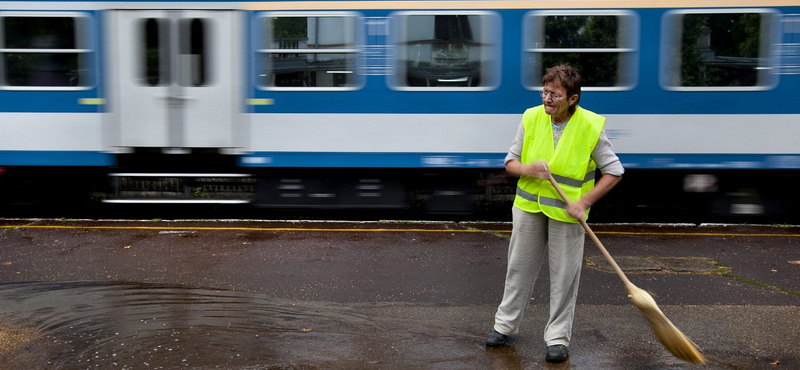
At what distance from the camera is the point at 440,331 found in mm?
5336

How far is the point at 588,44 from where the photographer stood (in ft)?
30.5

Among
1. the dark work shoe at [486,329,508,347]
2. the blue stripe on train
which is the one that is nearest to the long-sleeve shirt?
the dark work shoe at [486,329,508,347]

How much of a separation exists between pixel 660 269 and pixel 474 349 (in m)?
2.90

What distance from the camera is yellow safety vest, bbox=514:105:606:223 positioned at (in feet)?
14.9

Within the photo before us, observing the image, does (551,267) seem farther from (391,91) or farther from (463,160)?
(391,91)

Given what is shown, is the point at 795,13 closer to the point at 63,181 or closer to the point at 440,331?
the point at 440,331

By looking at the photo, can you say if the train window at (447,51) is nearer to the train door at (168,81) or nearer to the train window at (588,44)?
the train window at (588,44)

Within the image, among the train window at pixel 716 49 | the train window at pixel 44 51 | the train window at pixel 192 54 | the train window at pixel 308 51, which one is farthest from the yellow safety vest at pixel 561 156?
the train window at pixel 44 51

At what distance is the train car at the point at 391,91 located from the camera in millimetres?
9328

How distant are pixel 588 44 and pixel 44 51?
6266 mm

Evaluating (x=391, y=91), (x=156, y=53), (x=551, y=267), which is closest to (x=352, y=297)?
(x=551, y=267)

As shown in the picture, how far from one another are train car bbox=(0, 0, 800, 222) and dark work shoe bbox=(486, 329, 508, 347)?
4699mm

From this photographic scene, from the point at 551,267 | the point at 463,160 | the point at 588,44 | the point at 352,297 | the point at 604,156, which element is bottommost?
the point at 352,297

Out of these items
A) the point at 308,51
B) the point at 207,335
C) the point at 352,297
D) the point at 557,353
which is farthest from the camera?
the point at 308,51
